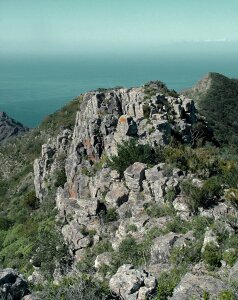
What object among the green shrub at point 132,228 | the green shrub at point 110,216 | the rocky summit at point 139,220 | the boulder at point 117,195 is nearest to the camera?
the rocky summit at point 139,220

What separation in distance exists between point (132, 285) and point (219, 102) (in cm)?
4912

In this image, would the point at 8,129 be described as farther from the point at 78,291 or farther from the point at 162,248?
the point at 78,291

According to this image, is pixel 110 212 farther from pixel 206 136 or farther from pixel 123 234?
pixel 206 136

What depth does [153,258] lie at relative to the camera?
14.9 meters

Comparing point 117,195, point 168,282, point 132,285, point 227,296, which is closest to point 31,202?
point 117,195

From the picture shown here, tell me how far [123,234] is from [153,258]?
10.7 ft

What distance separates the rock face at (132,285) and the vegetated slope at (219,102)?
3394cm

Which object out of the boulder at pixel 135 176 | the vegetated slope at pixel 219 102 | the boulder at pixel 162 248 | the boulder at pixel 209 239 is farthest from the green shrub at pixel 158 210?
the vegetated slope at pixel 219 102

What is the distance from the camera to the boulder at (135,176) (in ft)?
64.2

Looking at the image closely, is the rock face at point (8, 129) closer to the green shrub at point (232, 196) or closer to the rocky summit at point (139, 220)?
the rocky summit at point (139, 220)

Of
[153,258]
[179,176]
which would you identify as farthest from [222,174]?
[153,258]

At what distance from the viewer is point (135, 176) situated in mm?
19703

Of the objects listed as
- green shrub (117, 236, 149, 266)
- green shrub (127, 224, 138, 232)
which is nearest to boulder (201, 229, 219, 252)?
green shrub (117, 236, 149, 266)

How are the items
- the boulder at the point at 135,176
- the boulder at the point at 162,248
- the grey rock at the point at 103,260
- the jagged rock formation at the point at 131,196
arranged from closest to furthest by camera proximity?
the jagged rock formation at the point at 131,196 → the boulder at the point at 162,248 → the grey rock at the point at 103,260 → the boulder at the point at 135,176
